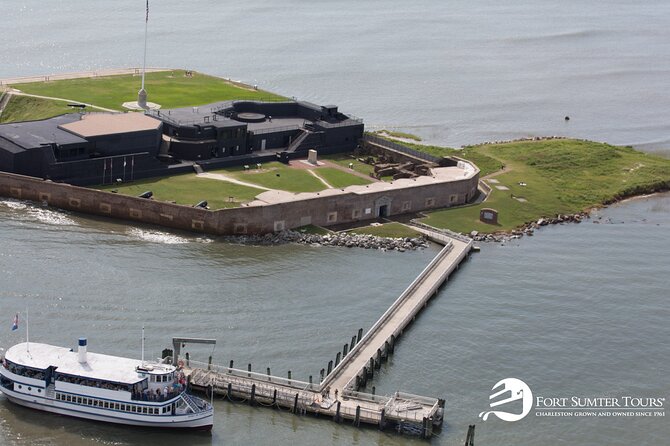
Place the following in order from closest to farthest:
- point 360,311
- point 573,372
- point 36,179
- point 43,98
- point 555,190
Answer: point 573,372 → point 360,311 → point 36,179 → point 555,190 → point 43,98

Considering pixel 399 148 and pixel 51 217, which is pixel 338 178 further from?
pixel 51 217

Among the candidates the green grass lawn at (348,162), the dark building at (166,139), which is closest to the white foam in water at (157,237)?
the dark building at (166,139)

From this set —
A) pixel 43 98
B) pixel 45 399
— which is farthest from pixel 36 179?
pixel 45 399

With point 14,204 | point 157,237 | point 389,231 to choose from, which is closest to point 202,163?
point 157,237

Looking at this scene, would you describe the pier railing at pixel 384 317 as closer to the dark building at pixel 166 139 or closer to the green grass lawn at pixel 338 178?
the green grass lawn at pixel 338 178

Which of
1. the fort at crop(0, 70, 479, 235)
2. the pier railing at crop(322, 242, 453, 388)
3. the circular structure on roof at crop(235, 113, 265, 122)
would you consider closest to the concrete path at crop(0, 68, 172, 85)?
the fort at crop(0, 70, 479, 235)

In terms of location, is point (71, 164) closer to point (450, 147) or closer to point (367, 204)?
point (367, 204)
